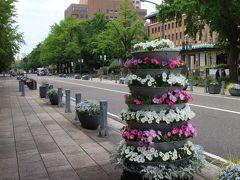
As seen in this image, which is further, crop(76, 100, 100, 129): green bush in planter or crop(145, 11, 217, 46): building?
crop(145, 11, 217, 46): building

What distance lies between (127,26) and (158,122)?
233 ft

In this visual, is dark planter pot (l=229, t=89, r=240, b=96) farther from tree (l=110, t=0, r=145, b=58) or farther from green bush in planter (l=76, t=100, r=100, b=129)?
tree (l=110, t=0, r=145, b=58)

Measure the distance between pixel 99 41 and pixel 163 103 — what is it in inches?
3070

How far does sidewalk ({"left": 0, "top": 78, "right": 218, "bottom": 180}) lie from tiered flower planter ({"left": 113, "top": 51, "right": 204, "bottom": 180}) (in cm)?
105

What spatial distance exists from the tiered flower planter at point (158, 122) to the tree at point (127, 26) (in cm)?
6793

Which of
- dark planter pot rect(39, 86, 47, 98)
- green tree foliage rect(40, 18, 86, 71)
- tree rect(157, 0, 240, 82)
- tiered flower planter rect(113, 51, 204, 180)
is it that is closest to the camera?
tiered flower planter rect(113, 51, 204, 180)

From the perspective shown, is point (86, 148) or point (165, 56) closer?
point (165, 56)

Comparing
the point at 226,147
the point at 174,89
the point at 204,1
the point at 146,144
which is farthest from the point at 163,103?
the point at 204,1

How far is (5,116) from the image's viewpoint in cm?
1556

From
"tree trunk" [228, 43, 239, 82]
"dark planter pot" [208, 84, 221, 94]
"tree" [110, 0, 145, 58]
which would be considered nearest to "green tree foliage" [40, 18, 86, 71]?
"tree" [110, 0, 145, 58]

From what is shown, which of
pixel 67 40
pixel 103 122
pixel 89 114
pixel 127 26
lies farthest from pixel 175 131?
pixel 67 40

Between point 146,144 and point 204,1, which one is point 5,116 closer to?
point 146,144

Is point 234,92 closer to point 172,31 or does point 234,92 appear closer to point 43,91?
point 43,91

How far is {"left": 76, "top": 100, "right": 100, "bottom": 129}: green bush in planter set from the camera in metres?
11.4
